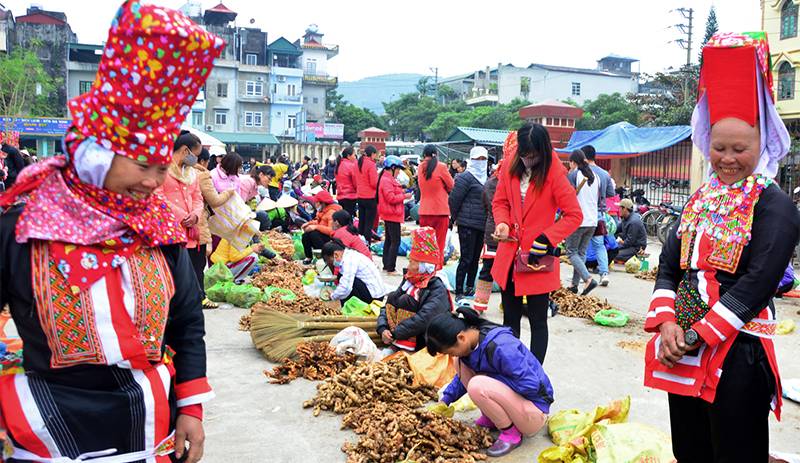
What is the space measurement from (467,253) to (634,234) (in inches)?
153

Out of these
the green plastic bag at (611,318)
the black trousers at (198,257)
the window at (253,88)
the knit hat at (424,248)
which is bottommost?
the green plastic bag at (611,318)

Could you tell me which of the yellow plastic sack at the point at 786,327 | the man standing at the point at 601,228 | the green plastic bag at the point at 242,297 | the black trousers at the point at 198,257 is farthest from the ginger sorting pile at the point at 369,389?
the man standing at the point at 601,228

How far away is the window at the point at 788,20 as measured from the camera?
20.5 meters

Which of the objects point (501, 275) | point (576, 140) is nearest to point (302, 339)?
point (501, 275)

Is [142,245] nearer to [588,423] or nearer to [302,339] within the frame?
[588,423]

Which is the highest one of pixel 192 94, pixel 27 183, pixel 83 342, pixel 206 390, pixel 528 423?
pixel 192 94

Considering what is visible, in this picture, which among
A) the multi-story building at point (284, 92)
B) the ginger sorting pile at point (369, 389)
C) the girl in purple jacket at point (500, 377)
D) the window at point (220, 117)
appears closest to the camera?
the girl in purple jacket at point (500, 377)

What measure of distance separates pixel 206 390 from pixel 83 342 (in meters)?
0.43

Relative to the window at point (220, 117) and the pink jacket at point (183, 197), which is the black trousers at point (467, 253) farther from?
the window at point (220, 117)

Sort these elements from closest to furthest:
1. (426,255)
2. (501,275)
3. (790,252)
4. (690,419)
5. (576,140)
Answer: (790,252) < (690,419) < (501,275) < (426,255) < (576,140)

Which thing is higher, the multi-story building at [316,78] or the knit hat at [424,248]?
the multi-story building at [316,78]

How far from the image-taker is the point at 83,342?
1.80 meters

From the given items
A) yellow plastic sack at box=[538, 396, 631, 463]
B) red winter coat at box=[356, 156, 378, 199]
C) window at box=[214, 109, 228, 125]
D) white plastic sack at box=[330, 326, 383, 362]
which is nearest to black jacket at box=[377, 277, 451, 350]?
white plastic sack at box=[330, 326, 383, 362]

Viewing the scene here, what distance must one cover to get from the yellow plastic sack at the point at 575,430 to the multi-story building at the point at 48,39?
173 feet
